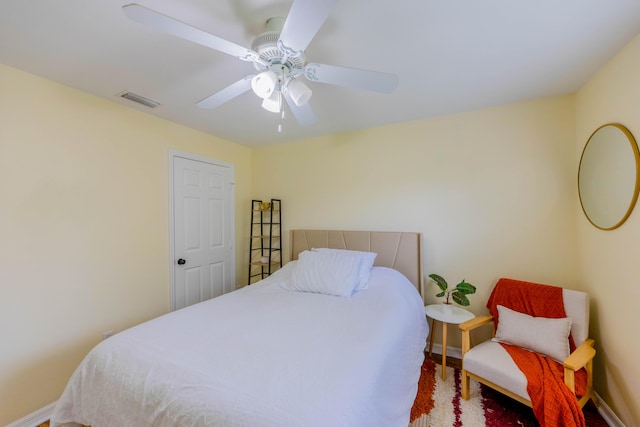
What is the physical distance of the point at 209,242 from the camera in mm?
3008

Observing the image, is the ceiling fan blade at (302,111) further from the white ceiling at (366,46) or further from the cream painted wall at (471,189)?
the cream painted wall at (471,189)

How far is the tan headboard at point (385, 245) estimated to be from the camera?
2488 millimetres

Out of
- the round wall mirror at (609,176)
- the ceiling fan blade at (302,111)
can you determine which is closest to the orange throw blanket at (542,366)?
the round wall mirror at (609,176)

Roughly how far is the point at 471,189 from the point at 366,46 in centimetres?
164

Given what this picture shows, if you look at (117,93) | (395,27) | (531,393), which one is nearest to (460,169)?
(395,27)

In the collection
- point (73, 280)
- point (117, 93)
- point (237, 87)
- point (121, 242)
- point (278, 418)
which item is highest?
point (117, 93)

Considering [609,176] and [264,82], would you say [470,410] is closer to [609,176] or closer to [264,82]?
[609,176]

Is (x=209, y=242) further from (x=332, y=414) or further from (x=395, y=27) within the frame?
(x=395, y=27)

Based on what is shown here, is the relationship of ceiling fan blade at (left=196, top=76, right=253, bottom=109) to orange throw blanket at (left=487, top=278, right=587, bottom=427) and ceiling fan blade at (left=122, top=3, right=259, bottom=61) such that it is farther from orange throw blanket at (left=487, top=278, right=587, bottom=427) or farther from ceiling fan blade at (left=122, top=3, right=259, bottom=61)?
orange throw blanket at (left=487, top=278, right=587, bottom=427)

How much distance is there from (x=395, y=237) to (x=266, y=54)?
199 centimetres

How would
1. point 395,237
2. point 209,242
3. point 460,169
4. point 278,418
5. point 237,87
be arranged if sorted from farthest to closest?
point 209,242 < point 395,237 < point 460,169 < point 237,87 < point 278,418

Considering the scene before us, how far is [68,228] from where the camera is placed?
75.3 inches

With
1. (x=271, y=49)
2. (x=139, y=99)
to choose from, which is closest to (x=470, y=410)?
(x=271, y=49)

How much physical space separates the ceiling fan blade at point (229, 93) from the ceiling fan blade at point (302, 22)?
0.33 metres
